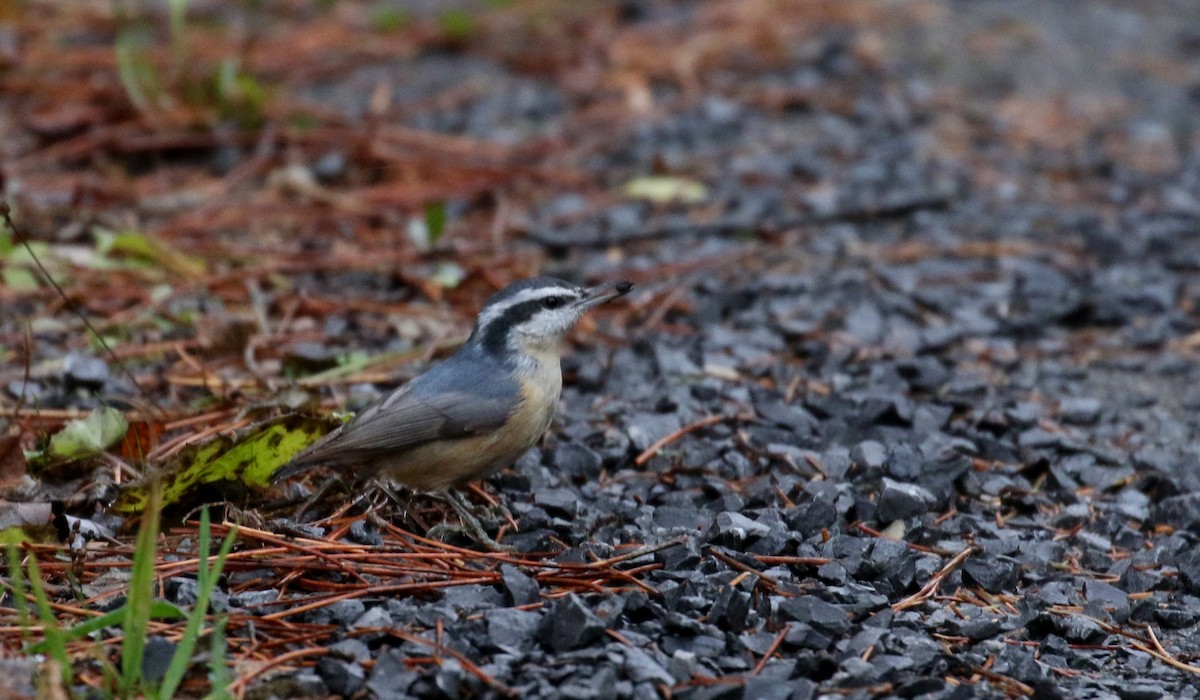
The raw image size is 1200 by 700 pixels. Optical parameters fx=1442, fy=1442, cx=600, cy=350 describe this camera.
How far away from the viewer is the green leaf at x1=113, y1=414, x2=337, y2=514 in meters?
4.27

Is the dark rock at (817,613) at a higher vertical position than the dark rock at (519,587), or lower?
lower

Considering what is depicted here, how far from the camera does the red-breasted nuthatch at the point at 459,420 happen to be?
4.52 m

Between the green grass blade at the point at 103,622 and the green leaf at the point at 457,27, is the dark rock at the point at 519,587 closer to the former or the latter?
the green grass blade at the point at 103,622

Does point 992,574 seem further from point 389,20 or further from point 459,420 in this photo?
point 389,20

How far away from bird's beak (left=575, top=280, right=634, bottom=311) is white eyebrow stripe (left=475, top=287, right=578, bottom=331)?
0.35ft

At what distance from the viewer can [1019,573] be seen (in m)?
4.39

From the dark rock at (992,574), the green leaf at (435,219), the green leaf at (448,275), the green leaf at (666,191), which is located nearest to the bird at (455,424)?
the dark rock at (992,574)

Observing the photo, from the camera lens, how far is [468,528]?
4.39 meters

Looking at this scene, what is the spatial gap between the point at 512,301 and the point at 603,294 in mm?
338

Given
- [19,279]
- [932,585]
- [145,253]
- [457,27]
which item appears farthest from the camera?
[457,27]

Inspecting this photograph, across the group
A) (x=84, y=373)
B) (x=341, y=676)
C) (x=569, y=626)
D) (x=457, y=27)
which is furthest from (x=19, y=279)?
(x=457, y=27)

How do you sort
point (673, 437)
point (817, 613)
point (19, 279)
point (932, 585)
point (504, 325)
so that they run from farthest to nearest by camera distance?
point (19, 279)
point (673, 437)
point (504, 325)
point (932, 585)
point (817, 613)

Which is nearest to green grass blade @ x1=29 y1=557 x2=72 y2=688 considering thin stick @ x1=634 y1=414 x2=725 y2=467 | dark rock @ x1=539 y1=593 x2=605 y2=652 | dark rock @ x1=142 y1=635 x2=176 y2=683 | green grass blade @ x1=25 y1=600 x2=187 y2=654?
green grass blade @ x1=25 y1=600 x2=187 y2=654

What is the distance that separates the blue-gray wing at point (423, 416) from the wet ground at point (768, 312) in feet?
0.83
